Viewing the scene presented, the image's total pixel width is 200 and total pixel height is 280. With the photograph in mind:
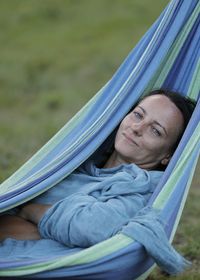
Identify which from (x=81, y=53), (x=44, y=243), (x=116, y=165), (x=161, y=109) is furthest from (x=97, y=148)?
(x=81, y=53)

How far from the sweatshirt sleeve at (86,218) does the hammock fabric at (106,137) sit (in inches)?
5.6

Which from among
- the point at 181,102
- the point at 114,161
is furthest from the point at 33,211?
the point at 181,102

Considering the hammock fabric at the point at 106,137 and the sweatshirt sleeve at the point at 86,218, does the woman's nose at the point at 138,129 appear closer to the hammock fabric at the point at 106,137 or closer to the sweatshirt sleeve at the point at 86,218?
the hammock fabric at the point at 106,137

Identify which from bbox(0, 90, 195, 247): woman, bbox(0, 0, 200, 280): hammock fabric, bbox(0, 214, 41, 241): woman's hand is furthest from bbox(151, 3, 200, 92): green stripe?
bbox(0, 214, 41, 241): woman's hand

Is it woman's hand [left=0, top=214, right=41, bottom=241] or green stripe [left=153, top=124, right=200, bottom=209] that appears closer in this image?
green stripe [left=153, top=124, right=200, bottom=209]

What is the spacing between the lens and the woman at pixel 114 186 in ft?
11.8

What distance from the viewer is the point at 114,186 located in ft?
12.4

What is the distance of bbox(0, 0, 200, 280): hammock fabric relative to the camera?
3291mm

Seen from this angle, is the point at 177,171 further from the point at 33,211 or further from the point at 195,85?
the point at 195,85

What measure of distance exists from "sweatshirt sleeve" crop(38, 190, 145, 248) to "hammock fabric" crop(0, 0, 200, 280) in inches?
5.6

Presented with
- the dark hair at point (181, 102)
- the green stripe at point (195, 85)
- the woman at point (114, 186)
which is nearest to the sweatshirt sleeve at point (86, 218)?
the woman at point (114, 186)

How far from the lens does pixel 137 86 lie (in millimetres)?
4312

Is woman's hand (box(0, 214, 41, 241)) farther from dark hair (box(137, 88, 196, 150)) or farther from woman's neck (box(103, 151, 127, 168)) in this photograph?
dark hair (box(137, 88, 196, 150))

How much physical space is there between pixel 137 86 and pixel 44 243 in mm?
1062
